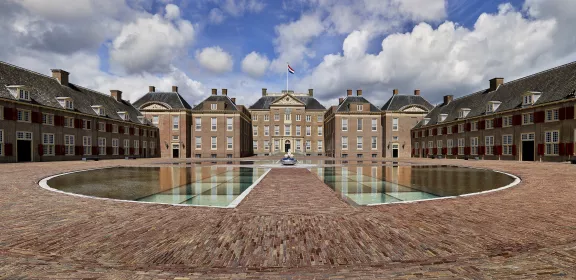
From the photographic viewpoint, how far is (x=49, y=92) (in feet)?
108

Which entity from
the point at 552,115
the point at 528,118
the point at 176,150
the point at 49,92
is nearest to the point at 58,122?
the point at 49,92

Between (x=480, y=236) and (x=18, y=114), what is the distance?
39180 millimetres

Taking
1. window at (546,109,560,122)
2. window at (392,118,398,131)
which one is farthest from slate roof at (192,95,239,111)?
window at (546,109,560,122)

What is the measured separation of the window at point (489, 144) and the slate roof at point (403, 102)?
17.5 metres

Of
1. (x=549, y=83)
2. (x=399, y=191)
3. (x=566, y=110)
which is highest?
(x=549, y=83)

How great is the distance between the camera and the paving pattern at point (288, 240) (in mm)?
3662

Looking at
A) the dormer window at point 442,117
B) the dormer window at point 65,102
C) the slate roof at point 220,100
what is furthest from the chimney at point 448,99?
the dormer window at point 65,102

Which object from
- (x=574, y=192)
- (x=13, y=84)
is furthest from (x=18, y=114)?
(x=574, y=192)

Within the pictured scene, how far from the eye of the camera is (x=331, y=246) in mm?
4457

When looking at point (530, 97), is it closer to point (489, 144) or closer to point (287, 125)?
point (489, 144)

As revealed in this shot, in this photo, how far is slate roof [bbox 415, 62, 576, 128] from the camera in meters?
27.8

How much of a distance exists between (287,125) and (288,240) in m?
56.4

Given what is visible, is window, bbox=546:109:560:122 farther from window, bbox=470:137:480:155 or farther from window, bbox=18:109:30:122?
window, bbox=18:109:30:122

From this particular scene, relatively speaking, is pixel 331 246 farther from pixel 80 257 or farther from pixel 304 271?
pixel 80 257
